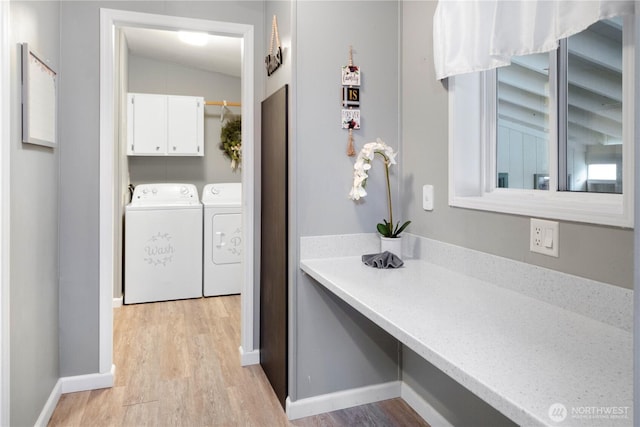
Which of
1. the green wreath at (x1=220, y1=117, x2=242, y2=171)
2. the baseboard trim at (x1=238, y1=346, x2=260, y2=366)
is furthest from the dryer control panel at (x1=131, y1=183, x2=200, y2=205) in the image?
the baseboard trim at (x1=238, y1=346, x2=260, y2=366)

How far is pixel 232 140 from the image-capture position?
495cm

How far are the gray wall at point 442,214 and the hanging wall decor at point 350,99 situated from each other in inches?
10.1

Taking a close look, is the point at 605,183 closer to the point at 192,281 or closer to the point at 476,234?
the point at 476,234

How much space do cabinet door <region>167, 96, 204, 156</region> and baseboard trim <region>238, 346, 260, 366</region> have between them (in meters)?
2.56

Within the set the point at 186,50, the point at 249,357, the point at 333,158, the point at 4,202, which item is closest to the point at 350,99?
the point at 333,158

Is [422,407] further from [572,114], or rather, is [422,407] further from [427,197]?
[572,114]

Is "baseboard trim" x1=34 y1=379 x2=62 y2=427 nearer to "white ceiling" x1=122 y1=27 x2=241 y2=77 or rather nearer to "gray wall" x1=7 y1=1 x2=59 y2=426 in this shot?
"gray wall" x1=7 y1=1 x2=59 y2=426

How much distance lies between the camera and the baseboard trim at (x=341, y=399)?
2.11 meters

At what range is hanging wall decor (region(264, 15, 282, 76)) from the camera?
2.28m

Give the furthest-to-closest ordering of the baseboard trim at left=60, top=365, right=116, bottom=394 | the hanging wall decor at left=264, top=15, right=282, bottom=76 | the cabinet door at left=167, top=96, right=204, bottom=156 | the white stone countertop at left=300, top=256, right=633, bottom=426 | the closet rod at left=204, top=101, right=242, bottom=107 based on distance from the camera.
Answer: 1. the closet rod at left=204, top=101, right=242, bottom=107
2. the cabinet door at left=167, top=96, right=204, bottom=156
3. the baseboard trim at left=60, top=365, right=116, bottom=394
4. the hanging wall decor at left=264, top=15, right=282, bottom=76
5. the white stone countertop at left=300, top=256, right=633, bottom=426

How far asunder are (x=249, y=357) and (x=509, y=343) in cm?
206

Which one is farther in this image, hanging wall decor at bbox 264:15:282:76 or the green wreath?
the green wreath

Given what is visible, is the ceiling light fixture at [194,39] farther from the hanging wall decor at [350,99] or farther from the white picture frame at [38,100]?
the hanging wall decor at [350,99]

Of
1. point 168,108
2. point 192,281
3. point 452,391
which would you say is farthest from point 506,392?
point 168,108
